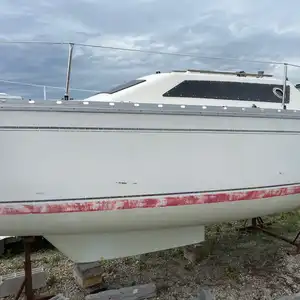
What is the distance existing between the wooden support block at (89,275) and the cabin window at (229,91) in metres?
1.74

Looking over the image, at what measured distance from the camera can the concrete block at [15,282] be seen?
11.7 feet

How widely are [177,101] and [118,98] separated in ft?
1.76

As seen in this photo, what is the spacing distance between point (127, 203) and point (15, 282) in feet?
4.55

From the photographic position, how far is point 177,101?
11.7 feet

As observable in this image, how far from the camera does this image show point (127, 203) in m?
3.21

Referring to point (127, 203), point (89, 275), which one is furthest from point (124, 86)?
point (89, 275)

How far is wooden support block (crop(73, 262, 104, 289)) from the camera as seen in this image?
3.64 meters

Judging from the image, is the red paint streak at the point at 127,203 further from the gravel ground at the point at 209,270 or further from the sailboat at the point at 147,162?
the gravel ground at the point at 209,270

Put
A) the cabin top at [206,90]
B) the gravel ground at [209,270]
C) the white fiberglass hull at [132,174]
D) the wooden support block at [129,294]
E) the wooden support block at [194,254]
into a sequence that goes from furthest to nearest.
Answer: the wooden support block at [194,254]
the gravel ground at [209,270]
the cabin top at [206,90]
the wooden support block at [129,294]
the white fiberglass hull at [132,174]

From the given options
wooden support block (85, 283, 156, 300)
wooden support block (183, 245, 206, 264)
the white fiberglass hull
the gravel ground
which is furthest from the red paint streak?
wooden support block (183, 245, 206, 264)

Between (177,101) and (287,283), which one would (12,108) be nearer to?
(177,101)

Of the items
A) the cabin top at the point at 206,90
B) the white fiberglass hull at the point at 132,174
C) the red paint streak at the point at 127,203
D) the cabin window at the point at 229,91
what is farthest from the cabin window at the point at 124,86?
the red paint streak at the point at 127,203

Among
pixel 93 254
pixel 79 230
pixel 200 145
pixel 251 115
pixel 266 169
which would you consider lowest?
pixel 93 254

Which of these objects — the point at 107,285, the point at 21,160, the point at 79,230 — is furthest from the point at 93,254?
the point at 21,160
